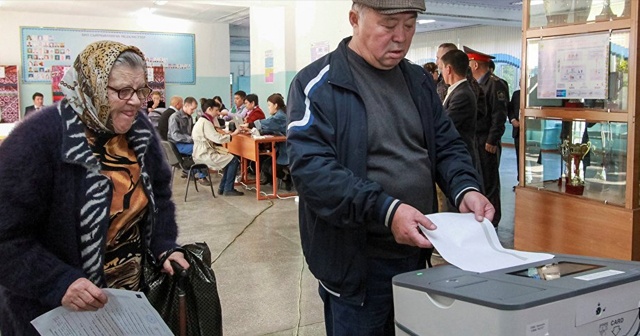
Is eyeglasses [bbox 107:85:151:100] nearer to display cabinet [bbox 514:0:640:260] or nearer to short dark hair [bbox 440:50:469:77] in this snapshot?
display cabinet [bbox 514:0:640:260]

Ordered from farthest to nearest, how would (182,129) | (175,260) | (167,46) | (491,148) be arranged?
(167,46) < (182,129) < (491,148) < (175,260)

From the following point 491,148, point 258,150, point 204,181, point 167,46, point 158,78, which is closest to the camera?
point 491,148

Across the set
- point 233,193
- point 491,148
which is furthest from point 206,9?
point 491,148

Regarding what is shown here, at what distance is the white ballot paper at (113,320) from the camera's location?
4.24 feet

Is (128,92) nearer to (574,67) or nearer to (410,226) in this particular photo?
(410,226)

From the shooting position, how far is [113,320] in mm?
1339

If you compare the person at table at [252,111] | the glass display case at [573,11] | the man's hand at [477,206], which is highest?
the glass display case at [573,11]

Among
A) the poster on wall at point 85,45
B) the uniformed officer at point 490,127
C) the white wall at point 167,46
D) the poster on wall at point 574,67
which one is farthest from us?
the poster on wall at point 85,45

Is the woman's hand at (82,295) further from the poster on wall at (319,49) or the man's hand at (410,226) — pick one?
the poster on wall at (319,49)

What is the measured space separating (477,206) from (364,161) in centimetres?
27

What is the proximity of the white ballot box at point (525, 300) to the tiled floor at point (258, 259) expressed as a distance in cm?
198

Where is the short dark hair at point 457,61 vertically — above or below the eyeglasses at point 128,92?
above

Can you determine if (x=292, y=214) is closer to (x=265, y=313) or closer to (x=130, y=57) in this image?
(x=265, y=313)

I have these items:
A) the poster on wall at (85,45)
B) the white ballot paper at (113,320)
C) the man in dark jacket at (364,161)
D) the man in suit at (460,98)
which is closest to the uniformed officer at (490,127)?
the man in suit at (460,98)
